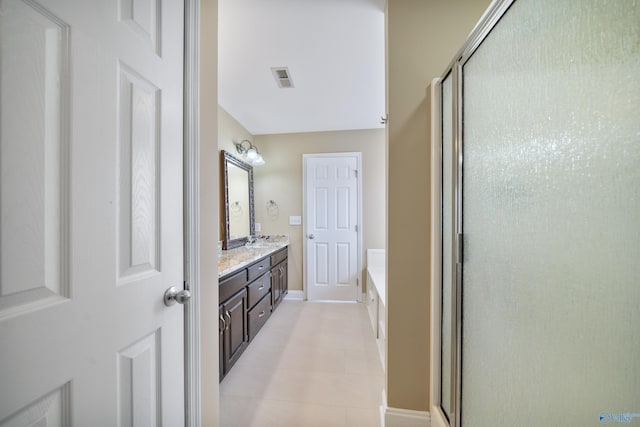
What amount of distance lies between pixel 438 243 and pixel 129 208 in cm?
129

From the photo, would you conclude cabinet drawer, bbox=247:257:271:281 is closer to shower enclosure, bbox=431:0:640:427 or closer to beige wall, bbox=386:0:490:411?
beige wall, bbox=386:0:490:411

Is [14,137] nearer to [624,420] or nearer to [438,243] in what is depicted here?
[624,420]

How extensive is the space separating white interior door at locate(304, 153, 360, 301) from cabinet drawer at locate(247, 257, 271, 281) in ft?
3.06

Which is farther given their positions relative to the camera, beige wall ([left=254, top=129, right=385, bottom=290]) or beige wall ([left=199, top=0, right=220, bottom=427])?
beige wall ([left=254, top=129, right=385, bottom=290])

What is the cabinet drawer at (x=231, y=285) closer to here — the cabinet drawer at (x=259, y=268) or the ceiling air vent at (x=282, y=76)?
the cabinet drawer at (x=259, y=268)

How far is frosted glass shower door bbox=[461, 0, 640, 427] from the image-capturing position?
463 mm

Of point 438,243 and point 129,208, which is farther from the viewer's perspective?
point 438,243

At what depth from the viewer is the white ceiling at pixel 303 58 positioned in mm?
1521

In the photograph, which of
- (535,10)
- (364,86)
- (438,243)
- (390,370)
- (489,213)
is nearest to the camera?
(535,10)

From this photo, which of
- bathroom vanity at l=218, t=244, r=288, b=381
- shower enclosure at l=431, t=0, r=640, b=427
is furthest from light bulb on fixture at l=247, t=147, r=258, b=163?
shower enclosure at l=431, t=0, r=640, b=427

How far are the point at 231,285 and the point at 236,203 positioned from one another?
1468 mm

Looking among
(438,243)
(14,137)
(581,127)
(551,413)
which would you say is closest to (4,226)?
(14,137)

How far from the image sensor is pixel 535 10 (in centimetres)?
66

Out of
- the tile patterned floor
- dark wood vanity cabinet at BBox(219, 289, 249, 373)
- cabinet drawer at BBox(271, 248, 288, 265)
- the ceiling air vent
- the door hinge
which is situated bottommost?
the tile patterned floor
